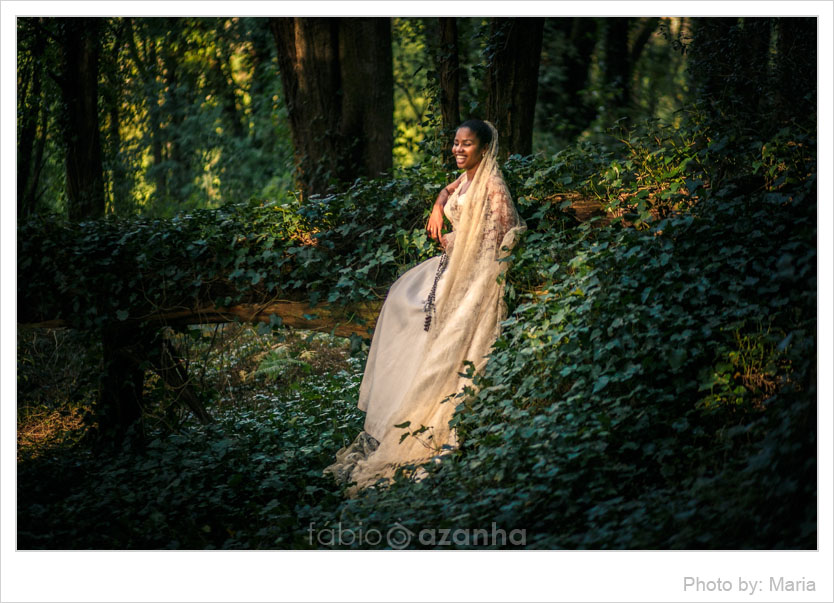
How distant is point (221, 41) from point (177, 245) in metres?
10.8

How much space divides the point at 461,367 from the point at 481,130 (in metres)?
1.58

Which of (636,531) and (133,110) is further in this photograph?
Answer: (133,110)

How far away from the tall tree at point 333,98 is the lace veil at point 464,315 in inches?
135

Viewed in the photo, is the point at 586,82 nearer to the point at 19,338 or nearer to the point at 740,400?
the point at 19,338

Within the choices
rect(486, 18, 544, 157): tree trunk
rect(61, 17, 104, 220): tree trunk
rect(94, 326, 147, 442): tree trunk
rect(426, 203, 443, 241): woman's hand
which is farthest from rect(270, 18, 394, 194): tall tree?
rect(426, 203, 443, 241): woman's hand

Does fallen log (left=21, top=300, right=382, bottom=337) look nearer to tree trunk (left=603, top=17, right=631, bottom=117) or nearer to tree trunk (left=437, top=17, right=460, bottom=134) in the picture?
tree trunk (left=437, top=17, right=460, bottom=134)

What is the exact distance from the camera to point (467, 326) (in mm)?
5258

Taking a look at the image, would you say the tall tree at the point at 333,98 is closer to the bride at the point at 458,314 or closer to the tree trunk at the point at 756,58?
the bride at the point at 458,314

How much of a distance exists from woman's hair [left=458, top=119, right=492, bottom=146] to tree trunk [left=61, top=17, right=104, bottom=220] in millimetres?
5639

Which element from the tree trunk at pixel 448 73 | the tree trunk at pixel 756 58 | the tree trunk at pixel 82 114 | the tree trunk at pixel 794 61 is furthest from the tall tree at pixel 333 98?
the tree trunk at pixel 794 61

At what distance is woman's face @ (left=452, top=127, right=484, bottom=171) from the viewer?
5.31 meters

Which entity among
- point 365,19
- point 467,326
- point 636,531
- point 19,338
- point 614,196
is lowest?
point 19,338

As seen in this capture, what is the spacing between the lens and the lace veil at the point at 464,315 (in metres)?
5.26

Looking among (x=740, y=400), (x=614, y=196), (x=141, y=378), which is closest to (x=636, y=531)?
(x=740, y=400)
